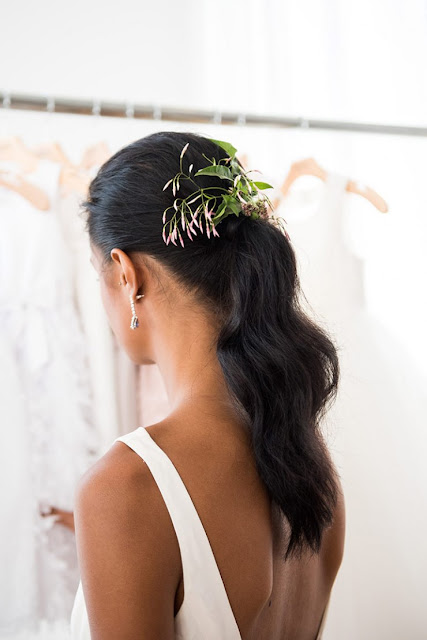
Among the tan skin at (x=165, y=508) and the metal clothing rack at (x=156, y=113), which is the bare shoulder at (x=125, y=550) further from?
the metal clothing rack at (x=156, y=113)

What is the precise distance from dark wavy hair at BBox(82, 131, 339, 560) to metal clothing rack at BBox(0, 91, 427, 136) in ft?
1.33

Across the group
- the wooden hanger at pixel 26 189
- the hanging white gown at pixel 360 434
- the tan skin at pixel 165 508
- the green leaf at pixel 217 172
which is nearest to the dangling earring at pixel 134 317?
the tan skin at pixel 165 508

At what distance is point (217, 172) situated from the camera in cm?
82

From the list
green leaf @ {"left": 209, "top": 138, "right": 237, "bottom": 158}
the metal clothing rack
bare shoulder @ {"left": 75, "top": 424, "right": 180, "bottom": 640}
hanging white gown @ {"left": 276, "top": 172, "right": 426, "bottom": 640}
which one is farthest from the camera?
hanging white gown @ {"left": 276, "top": 172, "right": 426, "bottom": 640}

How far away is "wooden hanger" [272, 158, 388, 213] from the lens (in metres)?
1.36

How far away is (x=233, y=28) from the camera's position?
220 centimetres

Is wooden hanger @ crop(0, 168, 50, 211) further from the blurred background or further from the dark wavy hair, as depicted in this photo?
the dark wavy hair

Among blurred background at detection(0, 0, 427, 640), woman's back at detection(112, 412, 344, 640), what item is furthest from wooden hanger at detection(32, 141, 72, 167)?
woman's back at detection(112, 412, 344, 640)

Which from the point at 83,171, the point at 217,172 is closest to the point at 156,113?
the point at 83,171

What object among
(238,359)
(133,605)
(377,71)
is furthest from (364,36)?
(133,605)

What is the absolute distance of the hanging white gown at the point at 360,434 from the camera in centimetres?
136

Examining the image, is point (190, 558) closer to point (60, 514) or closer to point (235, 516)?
point (235, 516)

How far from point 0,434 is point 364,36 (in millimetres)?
1251

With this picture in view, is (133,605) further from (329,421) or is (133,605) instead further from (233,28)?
(233,28)
